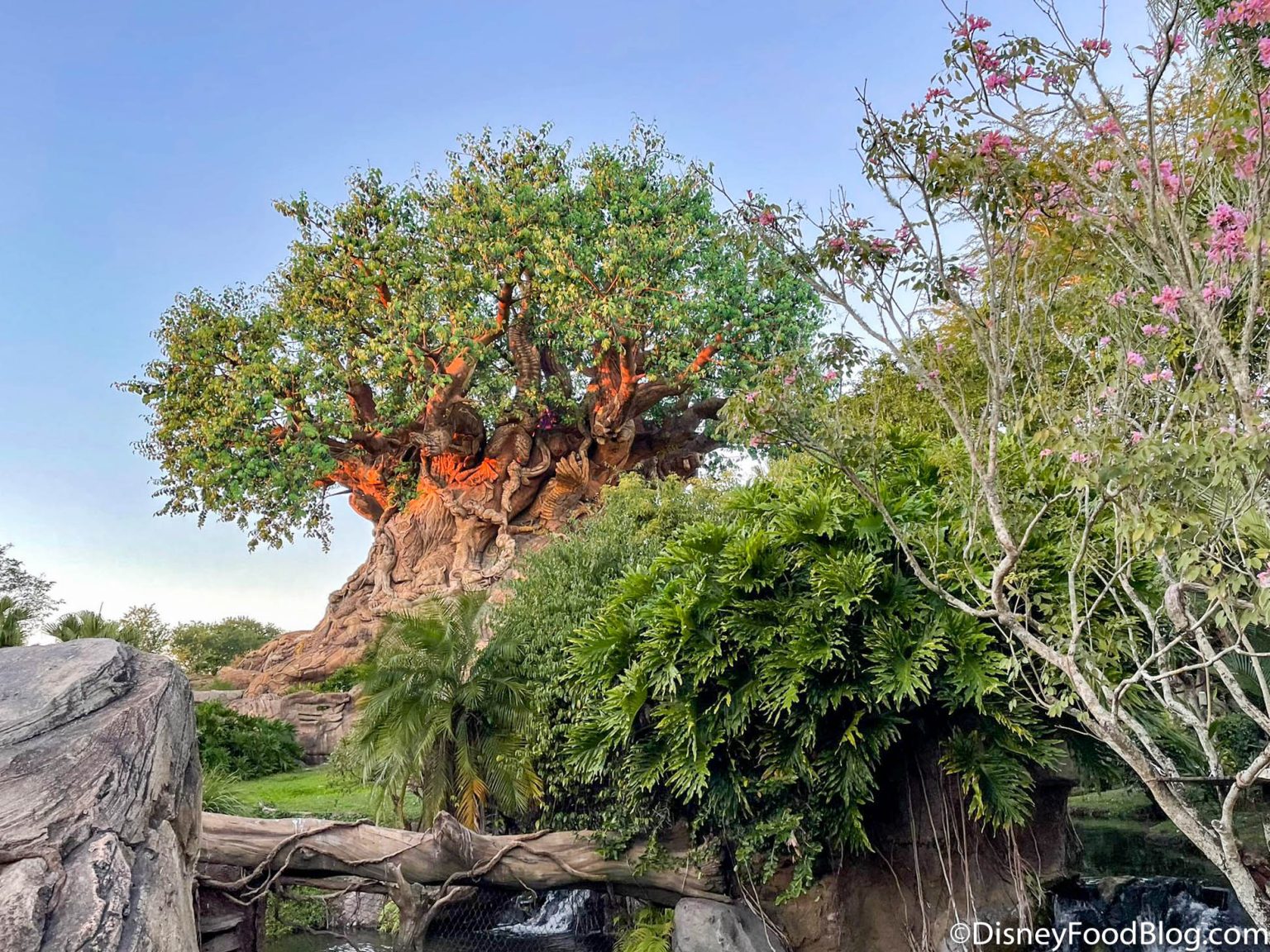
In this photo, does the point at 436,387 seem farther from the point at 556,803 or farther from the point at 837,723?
the point at 837,723

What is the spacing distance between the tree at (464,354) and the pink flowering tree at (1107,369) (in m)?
12.6

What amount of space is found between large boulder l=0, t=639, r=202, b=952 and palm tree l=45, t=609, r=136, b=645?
246 inches

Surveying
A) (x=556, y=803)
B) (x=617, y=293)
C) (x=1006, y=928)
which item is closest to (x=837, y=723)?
(x=1006, y=928)

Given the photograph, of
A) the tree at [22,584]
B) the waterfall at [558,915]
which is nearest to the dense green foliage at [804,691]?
the waterfall at [558,915]

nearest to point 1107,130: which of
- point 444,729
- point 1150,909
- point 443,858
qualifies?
point 1150,909

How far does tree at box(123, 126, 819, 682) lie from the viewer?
17859 mm

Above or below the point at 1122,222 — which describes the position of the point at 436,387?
above

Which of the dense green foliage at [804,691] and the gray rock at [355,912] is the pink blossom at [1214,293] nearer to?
the dense green foliage at [804,691]

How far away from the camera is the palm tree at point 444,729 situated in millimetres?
8031

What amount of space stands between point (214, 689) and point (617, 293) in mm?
13624

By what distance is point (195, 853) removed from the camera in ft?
14.6

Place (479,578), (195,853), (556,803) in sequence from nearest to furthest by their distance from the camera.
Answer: (195,853) < (556,803) < (479,578)

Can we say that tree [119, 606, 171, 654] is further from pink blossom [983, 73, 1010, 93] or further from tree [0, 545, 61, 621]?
pink blossom [983, 73, 1010, 93]

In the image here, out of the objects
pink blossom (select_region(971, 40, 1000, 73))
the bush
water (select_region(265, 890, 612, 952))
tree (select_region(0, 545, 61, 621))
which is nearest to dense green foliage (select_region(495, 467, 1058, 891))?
water (select_region(265, 890, 612, 952))
